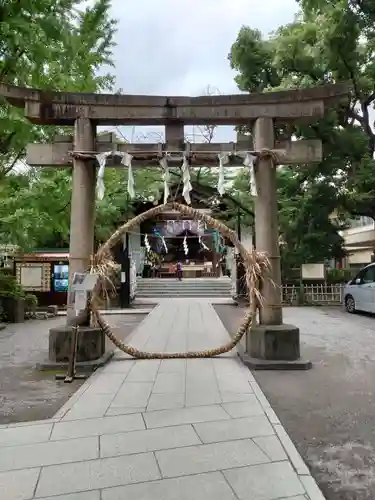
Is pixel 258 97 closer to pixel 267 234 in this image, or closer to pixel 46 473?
pixel 267 234

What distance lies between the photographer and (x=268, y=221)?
7.73 m

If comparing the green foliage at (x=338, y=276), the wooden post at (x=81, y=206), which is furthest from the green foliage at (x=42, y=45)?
the green foliage at (x=338, y=276)

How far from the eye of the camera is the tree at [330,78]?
14.6m

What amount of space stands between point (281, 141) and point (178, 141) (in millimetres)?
1907

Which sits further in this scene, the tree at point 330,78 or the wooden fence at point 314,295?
the wooden fence at point 314,295

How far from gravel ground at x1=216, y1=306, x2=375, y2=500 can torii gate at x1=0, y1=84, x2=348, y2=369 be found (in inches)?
45.9

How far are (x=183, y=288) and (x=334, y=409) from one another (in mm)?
19574

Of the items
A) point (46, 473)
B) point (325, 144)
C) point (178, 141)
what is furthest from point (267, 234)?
point (325, 144)

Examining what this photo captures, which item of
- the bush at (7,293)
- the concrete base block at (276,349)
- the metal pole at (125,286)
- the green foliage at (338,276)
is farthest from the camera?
the green foliage at (338,276)

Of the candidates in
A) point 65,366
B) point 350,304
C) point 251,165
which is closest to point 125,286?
point 350,304

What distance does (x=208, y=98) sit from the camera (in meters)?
7.80

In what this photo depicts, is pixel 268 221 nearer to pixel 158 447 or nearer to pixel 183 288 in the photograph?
pixel 158 447

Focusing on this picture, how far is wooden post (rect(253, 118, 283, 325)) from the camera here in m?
7.62

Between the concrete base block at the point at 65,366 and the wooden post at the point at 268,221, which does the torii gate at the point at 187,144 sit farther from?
the concrete base block at the point at 65,366
